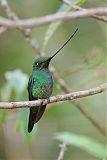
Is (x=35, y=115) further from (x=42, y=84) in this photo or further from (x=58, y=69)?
(x=58, y=69)

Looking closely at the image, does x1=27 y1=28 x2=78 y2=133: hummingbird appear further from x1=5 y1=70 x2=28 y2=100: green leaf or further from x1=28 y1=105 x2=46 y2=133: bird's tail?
x1=5 y1=70 x2=28 y2=100: green leaf

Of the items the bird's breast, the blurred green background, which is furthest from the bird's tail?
the blurred green background

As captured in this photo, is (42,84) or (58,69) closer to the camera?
(42,84)

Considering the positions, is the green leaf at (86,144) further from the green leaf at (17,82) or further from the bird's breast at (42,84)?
the bird's breast at (42,84)

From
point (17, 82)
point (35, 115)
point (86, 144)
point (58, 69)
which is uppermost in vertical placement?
point (35, 115)

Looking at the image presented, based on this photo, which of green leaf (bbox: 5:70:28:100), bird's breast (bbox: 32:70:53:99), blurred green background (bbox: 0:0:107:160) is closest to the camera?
bird's breast (bbox: 32:70:53:99)

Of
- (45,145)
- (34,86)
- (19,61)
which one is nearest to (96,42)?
(19,61)

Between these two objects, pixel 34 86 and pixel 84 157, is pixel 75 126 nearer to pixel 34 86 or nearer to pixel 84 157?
pixel 84 157

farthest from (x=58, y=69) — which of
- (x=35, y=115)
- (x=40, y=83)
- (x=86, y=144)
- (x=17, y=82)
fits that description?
(x=35, y=115)
